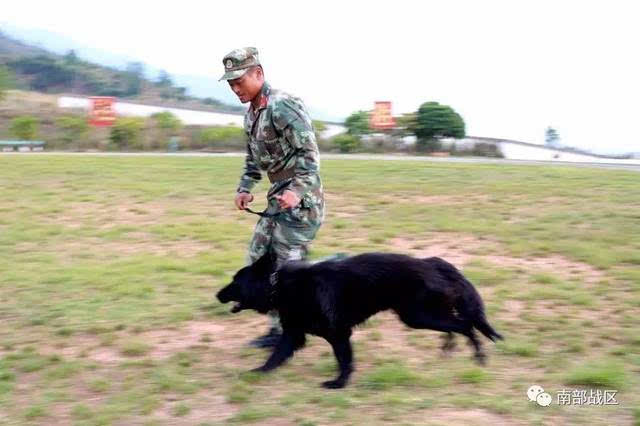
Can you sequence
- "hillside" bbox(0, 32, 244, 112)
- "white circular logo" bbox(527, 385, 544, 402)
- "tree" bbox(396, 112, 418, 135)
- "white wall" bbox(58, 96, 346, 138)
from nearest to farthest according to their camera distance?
"white circular logo" bbox(527, 385, 544, 402)
"tree" bbox(396, 112, 418, 135)
"white wall" bbox(58, 96, 346, 138)
"hillside" bbox(0, 32, 244, 112)

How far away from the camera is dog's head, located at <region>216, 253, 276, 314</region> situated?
466 centimetres

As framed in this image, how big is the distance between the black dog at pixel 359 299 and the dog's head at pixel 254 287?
→ 23mm

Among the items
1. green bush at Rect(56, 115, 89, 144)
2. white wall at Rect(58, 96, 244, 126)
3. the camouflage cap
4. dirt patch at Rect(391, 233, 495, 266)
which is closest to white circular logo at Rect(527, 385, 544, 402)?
the camouflage cap

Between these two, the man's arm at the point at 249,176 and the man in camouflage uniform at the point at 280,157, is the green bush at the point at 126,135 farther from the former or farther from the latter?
the man in camouflage uniform at the point at 280,157

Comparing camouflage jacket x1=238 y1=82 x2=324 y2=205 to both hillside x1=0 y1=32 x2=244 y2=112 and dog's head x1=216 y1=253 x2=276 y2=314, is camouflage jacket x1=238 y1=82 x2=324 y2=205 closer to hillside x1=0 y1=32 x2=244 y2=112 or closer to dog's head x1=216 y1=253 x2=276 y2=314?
dog's head x1=216 y1=253 x2=276 y2=314

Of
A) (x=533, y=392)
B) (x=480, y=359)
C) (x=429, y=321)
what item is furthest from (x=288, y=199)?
(x=533, y=392)

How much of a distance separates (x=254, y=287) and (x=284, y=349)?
1.53ft

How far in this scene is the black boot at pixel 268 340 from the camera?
5.08m

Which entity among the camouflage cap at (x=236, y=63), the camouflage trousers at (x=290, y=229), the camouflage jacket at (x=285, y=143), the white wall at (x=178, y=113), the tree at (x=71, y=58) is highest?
the tree at (x=71, y=58)

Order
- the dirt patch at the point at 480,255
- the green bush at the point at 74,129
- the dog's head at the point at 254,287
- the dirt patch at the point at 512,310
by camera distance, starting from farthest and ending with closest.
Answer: the green bush at the point at 74,129, the dirt patch at the point at 480,255, the dirt patch at the point at 512,310, the dog's head at the point at 254,287

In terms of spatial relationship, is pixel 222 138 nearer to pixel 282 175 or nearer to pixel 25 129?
pixel 25 129

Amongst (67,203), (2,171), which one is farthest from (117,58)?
(67,203)

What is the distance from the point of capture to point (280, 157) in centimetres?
468

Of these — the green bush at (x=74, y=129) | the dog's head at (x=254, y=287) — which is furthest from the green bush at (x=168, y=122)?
the dog's head at (x=254, y=287)
